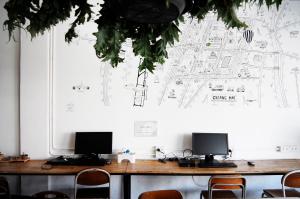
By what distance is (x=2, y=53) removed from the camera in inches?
152

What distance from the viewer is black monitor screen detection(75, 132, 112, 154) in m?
3.63

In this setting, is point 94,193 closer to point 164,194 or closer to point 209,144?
point 164,194

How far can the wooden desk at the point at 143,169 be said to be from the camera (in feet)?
10.3

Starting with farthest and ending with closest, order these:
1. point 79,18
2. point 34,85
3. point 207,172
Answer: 1. point 34,85
2. point 207,172
3. point 79,18

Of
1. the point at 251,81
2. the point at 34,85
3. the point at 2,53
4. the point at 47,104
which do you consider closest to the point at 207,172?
the point at 251,81

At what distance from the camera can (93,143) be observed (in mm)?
3650

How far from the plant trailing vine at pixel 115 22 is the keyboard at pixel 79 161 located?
2671 mm

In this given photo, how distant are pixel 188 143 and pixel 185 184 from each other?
0.61m

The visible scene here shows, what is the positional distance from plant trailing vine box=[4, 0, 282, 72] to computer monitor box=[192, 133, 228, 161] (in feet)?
9.20

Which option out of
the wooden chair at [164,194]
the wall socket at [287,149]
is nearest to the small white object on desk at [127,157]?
the wooden chair at [164,194]

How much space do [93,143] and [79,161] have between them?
299 mm

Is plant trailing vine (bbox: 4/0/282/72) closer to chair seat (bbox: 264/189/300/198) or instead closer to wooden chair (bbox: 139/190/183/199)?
wooden chair (bbox: 139/190/183/199)

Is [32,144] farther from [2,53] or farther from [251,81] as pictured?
[251,81]

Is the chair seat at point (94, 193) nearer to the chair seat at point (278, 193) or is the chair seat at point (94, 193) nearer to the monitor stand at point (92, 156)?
the monitor stand at point (92, 156)
